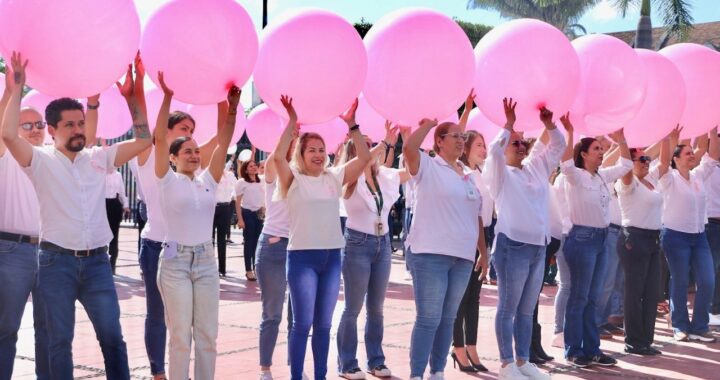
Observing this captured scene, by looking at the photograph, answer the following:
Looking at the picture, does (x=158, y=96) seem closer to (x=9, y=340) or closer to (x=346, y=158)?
(x=346, y=158)

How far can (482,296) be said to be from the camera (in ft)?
39.1

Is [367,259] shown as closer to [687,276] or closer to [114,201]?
[687,276]

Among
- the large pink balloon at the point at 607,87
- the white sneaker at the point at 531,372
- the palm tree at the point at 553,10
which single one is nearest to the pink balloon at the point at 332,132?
the large pink balloon at the point at 607,87

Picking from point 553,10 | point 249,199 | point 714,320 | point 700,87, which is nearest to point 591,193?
point 700,87

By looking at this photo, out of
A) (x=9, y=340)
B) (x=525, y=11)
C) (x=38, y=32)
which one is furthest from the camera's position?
(x=525, y=11)

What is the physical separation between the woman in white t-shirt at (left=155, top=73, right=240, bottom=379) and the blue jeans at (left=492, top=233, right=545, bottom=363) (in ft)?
7.31

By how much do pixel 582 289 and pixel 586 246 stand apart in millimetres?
340

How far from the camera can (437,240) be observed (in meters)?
6.04

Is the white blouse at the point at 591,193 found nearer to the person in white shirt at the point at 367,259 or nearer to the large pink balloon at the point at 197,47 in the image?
the person in white shirt at the point at 367,259

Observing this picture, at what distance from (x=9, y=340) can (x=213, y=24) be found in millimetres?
2090

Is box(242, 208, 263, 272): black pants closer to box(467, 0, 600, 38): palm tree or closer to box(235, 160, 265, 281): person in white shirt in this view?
box(235, 160, 265, 281): person in white shirt

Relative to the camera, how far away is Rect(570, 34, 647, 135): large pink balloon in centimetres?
671

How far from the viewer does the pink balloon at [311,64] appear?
223 inches

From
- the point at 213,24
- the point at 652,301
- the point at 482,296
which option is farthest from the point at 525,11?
the point at 213,24
